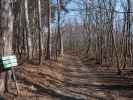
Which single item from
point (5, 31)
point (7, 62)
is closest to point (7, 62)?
point (7, 62)

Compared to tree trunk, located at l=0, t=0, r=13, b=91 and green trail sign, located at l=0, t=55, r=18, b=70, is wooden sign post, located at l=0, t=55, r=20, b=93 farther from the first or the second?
tree trunk, located at l=0, t=0, r=13, b=91

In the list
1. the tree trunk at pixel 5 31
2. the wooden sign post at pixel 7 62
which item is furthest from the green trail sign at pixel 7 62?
the tree trunk at pixel 5 31

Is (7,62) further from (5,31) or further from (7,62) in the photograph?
(5,31)

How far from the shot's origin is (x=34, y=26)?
31219mm

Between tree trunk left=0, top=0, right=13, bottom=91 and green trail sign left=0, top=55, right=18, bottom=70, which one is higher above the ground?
tree trunk left=0, top=0, right=13, bottom=91

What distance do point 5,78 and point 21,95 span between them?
0.83 meters

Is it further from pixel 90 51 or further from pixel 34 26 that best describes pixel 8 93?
pixel 90 51

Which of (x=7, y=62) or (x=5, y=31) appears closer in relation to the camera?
(x=7, y=62)

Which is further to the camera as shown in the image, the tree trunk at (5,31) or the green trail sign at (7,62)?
the tree trunk at (5,31)

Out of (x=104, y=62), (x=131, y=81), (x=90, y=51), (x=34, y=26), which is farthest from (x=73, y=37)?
(x=131, y=81)

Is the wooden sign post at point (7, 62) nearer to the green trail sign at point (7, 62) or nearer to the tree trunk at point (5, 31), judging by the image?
the green trail sign at point (7, 62)

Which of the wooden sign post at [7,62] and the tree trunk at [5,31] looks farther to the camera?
the tree trunk at [5,31]

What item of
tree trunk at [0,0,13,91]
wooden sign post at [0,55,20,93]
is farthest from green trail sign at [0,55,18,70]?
tree trunk at [0,0,13,91]

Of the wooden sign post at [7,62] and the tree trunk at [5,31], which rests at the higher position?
the tree trunk at [5,31]
